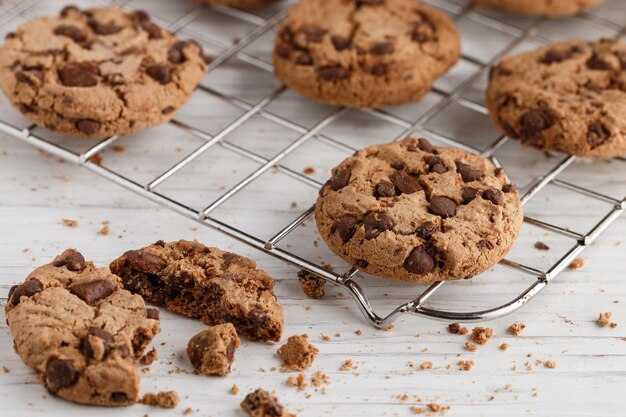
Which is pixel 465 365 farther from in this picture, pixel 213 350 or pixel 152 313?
pixel 152 313

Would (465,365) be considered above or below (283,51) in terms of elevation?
below

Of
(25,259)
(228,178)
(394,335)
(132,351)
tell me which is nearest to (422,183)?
(394,335)

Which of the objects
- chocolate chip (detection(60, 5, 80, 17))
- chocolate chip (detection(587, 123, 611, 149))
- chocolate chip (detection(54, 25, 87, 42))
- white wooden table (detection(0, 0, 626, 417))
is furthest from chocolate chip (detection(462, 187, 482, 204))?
chocolate chip (detection(60, 5, 80, 17))

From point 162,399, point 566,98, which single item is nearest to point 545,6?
point 566,98

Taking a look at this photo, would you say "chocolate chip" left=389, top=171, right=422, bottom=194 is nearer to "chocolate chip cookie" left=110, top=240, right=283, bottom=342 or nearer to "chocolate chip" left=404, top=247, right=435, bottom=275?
"chocolate chip" left=404, top=247, right=435, bottom=275

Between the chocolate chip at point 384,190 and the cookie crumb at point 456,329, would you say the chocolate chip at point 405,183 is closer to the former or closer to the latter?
the chocolate chip at point 384,190

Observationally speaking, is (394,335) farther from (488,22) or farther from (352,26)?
(488,22)

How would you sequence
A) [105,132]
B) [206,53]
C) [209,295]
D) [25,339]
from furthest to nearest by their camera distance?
[206,53], [105,132], [209,295], [25,339]
